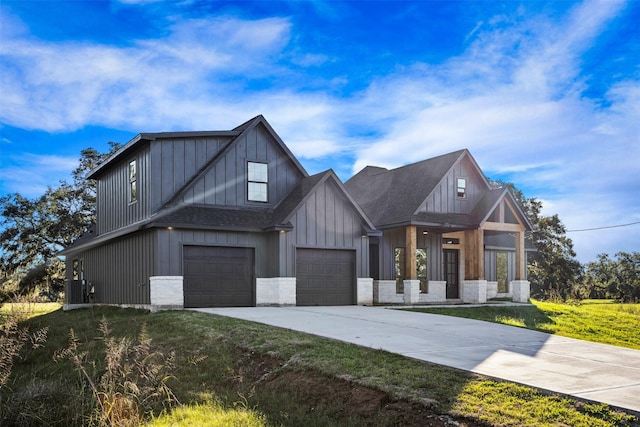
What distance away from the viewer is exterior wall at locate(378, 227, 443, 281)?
26469 mm

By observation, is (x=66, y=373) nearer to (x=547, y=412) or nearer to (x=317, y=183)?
(x=547, y=412)

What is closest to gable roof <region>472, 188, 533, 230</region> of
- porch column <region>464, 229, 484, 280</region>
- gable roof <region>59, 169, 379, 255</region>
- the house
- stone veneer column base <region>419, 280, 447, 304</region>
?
the house

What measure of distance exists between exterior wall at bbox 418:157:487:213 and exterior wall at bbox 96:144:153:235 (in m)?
11.1

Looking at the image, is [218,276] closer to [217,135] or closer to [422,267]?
[217,135]

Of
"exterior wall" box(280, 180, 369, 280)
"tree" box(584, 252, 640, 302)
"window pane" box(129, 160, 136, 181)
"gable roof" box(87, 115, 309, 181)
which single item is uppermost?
"gable roof" box(87, 115, 309, 181)

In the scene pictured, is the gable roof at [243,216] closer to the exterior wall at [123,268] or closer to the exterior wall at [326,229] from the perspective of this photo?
the exterior wall at [326,229]

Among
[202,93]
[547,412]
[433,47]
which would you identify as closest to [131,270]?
[202,93]

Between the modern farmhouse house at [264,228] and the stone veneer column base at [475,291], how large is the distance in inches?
1.9

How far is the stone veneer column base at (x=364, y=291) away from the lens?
23609mm

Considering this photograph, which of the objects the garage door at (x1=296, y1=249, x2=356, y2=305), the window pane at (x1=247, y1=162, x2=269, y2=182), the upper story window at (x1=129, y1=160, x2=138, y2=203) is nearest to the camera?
the garage door at (x1=296, y1=249, x2=356, y2=305)

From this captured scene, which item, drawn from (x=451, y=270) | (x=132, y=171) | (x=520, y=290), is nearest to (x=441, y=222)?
(x=451, y=270)

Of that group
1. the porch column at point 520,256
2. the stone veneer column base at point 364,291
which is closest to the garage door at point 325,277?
the stone veneer column base at point 364,291

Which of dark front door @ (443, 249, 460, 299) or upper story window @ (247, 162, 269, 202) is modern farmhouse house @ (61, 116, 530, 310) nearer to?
upper story window @ (247, 162, 269, 202)

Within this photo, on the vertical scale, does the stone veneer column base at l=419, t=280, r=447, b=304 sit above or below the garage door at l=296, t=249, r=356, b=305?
below
